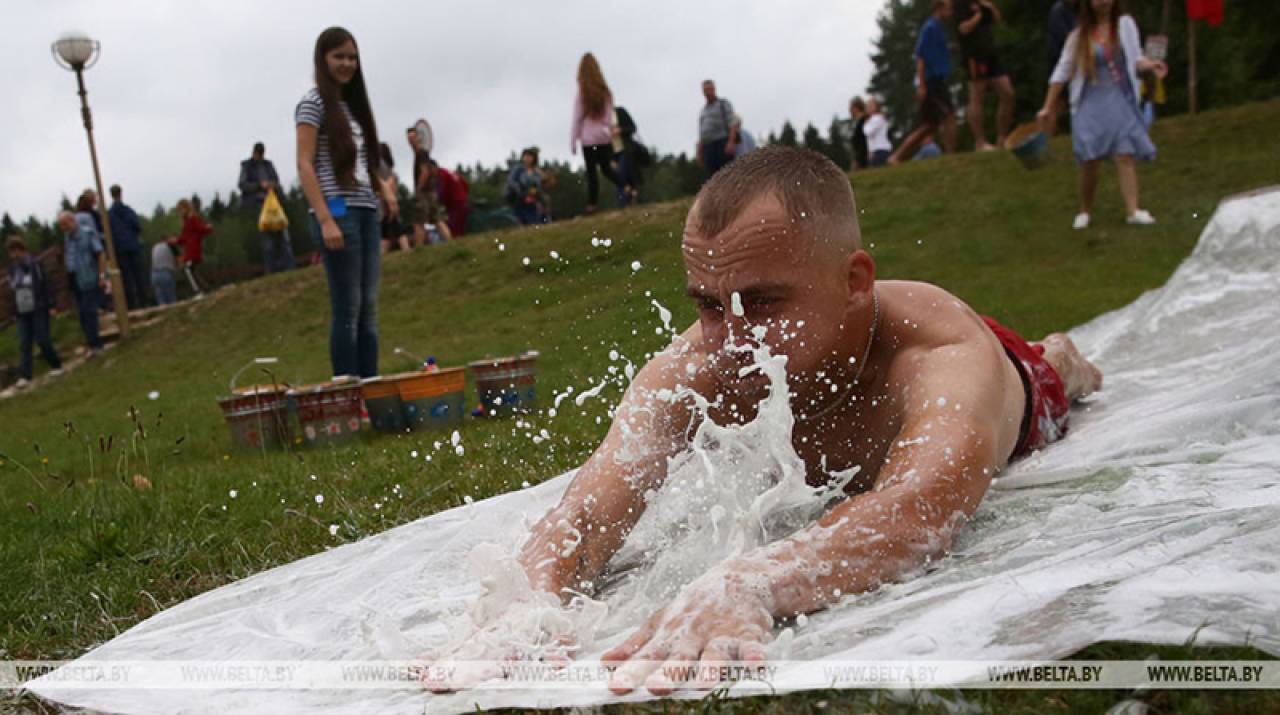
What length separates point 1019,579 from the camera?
207cm

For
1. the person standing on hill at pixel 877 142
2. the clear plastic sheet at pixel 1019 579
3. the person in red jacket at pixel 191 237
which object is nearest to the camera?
the clear plastic sheet at pixel 1019 579

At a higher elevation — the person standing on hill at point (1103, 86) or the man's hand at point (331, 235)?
the person standing on hill at point (1103, 86)

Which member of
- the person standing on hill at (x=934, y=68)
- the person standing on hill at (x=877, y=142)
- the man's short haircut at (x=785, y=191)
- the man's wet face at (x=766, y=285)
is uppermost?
the person standing on hill at (x=934, y=68)

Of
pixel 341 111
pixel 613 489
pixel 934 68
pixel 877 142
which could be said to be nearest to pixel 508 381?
pixel 341 111

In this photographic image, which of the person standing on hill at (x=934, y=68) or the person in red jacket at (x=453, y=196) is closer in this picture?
the person standing on hill at (x=934, y=68)

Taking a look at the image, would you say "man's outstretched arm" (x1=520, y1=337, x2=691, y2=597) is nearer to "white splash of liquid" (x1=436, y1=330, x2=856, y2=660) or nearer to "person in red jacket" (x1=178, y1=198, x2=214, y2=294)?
"white splash of liquid" (x1=436, y1=330, x2=856, y2=660)

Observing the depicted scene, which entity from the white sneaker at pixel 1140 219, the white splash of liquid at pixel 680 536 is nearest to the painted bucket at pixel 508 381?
the white splash of liquid at pixel 680 536

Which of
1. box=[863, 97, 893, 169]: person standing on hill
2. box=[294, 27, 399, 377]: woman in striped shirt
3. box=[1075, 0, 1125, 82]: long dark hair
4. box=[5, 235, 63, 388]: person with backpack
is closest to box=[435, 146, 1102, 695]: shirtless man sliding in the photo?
box=[294, 27, 399, 377]: woman in striped shirt

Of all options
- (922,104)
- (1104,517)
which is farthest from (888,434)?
(922,104)

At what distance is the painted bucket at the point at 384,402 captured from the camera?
6258 millimetres

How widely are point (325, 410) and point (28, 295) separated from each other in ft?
32.0

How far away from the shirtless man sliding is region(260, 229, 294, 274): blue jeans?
1821 cm

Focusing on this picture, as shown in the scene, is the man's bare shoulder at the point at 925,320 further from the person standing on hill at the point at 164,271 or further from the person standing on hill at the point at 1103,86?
the person standing on hill at the point at 164,271

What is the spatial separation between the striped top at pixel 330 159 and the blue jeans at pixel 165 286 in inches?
621
